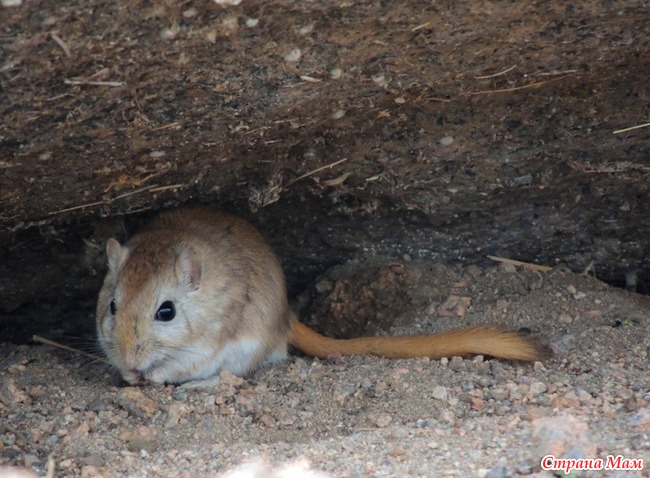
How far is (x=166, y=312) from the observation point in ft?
14.8

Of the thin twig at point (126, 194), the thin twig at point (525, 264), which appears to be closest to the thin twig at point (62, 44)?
the thin twig at point (126, 194)

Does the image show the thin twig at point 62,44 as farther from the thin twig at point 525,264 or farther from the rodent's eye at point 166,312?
the thin twig at point 525,264

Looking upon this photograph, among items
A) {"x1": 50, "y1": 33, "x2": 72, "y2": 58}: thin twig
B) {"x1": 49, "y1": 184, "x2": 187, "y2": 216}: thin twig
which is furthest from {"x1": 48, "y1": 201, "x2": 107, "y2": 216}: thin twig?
{"x1": 50, "y1": 33, "x2": 72, "y2": 58}: thin twig

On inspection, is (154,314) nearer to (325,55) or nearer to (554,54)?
(325,55)

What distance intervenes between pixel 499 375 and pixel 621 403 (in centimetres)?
63

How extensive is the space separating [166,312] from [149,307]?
0.40 feet

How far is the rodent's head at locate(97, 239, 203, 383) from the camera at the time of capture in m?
4.37

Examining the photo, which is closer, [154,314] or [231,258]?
[154,314]

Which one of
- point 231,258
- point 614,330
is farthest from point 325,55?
point 614,330

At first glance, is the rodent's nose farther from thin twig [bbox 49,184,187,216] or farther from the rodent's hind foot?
thin twig [bbox 49,184,187,216]

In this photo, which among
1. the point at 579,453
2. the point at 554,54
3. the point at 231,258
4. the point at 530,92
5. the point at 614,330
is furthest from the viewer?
the point at 231,258

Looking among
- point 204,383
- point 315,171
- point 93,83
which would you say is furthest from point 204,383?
point 93,83

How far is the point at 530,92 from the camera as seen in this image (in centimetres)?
408

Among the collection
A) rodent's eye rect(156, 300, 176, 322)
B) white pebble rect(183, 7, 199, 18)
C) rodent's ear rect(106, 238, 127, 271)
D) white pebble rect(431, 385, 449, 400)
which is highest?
white pebble rect(183, 7, 199, 18)
